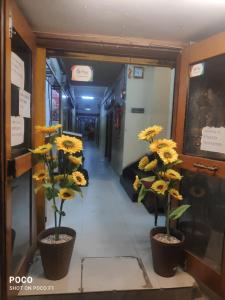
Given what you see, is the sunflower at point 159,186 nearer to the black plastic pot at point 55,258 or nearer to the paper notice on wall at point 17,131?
the black plastic pot at point 55,258

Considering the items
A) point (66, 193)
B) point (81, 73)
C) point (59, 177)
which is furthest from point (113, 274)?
point (81, 73)

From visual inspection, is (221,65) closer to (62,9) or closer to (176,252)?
(62,9)

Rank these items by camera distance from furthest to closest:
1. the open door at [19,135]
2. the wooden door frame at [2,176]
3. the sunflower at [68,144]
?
the sunflower at [68,144] → the open door at [19,135] → the wooden door frame at [2,176]

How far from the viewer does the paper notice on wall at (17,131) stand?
58.7 inches

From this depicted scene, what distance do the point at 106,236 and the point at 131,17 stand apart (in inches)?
84.1

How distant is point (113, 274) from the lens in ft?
6.14

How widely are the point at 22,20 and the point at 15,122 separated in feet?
2.29

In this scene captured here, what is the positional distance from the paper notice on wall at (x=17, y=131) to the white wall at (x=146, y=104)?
313 cm

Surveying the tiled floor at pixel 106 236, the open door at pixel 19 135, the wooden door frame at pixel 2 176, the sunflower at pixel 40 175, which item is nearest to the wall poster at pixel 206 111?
the tiled floor at pixel 106 236

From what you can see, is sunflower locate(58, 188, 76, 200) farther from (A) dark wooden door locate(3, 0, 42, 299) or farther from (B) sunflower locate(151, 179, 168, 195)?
(B) sunflower locate(151, 179, 168, 195)

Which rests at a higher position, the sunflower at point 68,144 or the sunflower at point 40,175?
the sunflower at point 68,144

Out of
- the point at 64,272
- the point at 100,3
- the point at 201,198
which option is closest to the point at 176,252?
the point at 201,198

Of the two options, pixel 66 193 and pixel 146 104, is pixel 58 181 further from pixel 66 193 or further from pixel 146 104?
pixel 146 104

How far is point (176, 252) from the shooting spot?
1.79 meters
